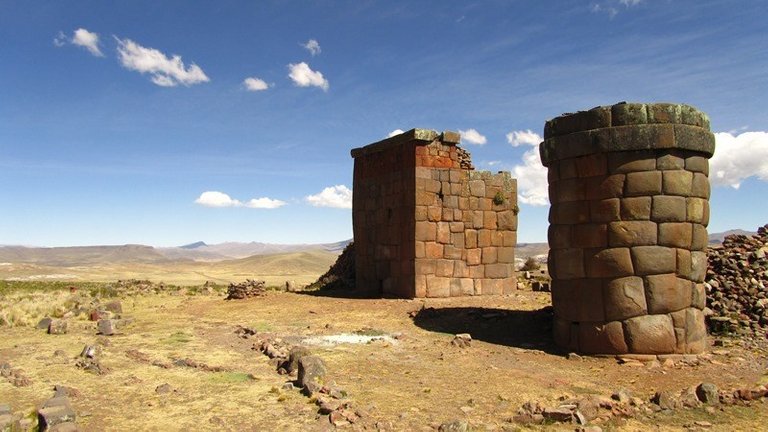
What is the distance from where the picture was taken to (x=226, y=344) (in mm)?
9984

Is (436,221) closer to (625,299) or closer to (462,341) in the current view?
(462,341)

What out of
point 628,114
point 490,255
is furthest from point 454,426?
point 490,255

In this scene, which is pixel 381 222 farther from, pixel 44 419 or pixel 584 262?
pixel 44 419

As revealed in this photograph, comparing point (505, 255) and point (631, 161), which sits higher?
point (631, 161)

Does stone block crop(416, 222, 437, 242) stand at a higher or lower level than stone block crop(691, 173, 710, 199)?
lower

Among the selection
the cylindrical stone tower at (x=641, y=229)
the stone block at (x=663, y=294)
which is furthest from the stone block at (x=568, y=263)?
the stone block at (x=663, y=294)

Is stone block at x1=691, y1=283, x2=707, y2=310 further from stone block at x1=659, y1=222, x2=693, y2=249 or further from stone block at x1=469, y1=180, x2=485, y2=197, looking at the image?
stone block at x1=469, y1=180, x2=485, y2=197

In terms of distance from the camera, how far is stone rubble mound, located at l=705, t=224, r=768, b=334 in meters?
9.75

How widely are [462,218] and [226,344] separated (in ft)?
25.6

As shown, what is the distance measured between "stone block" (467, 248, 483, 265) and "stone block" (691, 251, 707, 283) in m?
7.12

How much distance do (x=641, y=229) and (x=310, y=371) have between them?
5442 mm

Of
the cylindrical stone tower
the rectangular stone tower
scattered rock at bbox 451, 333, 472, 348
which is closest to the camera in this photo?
the cylindrical stone tower

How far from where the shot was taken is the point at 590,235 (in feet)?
29.4

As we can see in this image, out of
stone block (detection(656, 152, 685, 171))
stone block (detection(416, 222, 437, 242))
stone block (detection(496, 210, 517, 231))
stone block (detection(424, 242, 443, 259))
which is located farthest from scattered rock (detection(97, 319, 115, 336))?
stone block (detection(656, 152, 685, 171))
